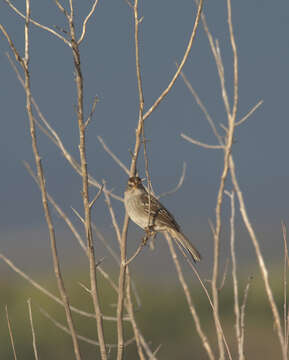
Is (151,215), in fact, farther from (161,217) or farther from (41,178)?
(41,178)

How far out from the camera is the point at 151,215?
6.42 m

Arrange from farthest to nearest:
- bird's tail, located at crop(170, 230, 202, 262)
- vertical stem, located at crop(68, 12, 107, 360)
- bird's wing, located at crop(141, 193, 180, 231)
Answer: bird's wing, located at crop(141, 193, 180, 231), bird's tail, located at crop(170, 230, 202, 262), vertical stem, located at crop(68, 12, 107, 360)

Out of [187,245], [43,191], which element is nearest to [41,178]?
[43,191]

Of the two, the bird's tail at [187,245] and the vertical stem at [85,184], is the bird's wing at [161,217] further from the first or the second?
the vertical stem at [85,184]

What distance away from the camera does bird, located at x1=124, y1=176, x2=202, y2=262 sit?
19.9ft

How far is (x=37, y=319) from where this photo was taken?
67.5ft

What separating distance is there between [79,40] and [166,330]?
710 inches

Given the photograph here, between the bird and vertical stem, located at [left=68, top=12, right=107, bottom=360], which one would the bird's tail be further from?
vertical stem, located at [left=68, top=12, right=107, bottom=360]

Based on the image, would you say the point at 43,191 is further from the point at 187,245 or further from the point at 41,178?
the point at 187,245

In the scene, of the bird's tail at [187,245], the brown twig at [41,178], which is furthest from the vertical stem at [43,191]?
the bird's tail at [187,245]

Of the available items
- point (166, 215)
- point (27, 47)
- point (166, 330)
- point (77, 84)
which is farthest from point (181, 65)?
point (166, 330)

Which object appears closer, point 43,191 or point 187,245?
point 43,191

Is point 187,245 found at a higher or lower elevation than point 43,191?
higher

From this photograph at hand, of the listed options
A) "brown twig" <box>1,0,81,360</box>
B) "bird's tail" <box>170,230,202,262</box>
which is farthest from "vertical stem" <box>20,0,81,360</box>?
"bird's tail" <box>170,230,202,262</box>
